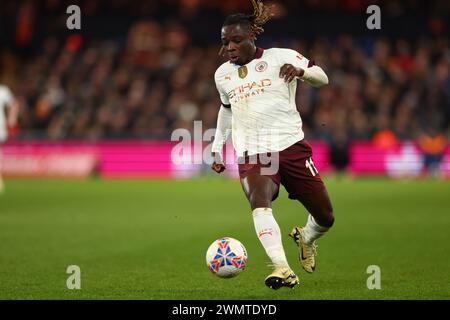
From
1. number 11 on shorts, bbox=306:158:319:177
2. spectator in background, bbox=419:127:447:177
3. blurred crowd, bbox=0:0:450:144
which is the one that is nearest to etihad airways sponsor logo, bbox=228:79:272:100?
number 11 on shorts, bbox=306:158:319:177

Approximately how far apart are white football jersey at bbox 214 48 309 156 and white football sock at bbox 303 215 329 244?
2.79 feet

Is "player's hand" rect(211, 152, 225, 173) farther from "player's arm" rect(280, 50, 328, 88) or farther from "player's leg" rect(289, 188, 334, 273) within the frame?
"player's arm" rect(280, 50, 328, 88)

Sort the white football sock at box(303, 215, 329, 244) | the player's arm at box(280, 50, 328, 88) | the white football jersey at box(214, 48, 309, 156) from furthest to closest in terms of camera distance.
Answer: the white football sock at box(303, 215, 329, 244) → the white football jersey at box(214, 48, 309, 156) → the player's arm at box(280, 50, 328, 88)

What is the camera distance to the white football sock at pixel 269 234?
6.83 m

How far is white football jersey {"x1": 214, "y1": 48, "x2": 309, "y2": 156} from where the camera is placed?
7379 mm

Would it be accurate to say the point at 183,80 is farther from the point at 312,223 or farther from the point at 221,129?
the point at 312,223

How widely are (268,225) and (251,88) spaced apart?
1282mm

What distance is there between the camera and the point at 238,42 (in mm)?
7301

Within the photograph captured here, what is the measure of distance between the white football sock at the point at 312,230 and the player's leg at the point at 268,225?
0.72 m

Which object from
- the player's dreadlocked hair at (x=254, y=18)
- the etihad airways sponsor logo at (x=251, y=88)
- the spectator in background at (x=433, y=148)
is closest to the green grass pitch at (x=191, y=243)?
the etihad airways sponsor logo at (x=251, y=88)

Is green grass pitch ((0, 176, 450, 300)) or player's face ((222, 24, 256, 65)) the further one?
player's face ((222, 24, 256, 65))

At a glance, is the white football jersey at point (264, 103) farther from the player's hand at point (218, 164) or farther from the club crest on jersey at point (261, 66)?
the player's hand at point (218, 164)
